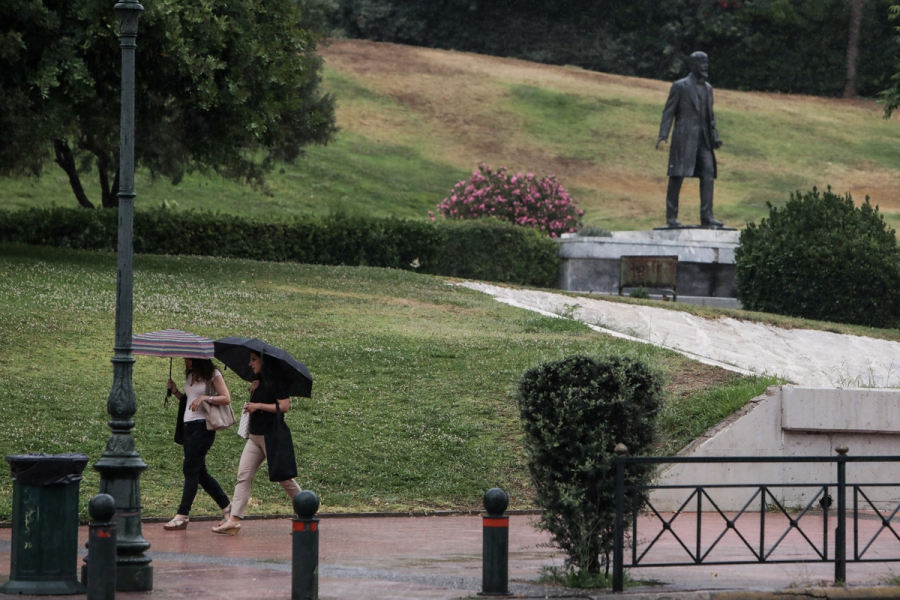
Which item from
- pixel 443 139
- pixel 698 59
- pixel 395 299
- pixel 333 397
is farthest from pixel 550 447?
pixel 443 139

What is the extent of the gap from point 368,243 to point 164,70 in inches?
284

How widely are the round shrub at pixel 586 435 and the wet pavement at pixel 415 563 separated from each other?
36 centimetres

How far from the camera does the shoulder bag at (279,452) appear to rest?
898 cm

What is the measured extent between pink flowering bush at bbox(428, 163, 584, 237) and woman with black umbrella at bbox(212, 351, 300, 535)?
2613 centimetres

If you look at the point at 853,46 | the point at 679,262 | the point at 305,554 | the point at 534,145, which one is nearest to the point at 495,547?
the point at 305,554

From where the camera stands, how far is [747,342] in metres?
18.9

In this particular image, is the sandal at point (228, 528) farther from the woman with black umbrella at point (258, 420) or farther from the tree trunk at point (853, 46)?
the tree trunk at point (853, 46)

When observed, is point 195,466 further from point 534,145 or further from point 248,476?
point 534,145

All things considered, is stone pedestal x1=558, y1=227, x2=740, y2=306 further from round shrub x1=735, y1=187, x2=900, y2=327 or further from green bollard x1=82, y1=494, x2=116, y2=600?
green bollard x1=82, y1=494, x2=116, y2=600

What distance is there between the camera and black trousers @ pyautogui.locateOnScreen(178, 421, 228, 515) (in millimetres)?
9328

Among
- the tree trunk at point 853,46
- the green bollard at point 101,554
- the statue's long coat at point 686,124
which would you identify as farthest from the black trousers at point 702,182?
the tree trunk at point 853,46

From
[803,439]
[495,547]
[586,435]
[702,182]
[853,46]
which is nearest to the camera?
[495,547]

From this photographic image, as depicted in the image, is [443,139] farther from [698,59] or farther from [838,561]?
[838,561]

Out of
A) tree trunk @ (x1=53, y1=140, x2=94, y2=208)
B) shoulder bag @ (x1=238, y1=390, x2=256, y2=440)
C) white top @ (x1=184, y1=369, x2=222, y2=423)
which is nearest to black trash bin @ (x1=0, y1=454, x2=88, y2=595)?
shoulder bag @ (x1=238, y1=390, x2=256, y2=440)
